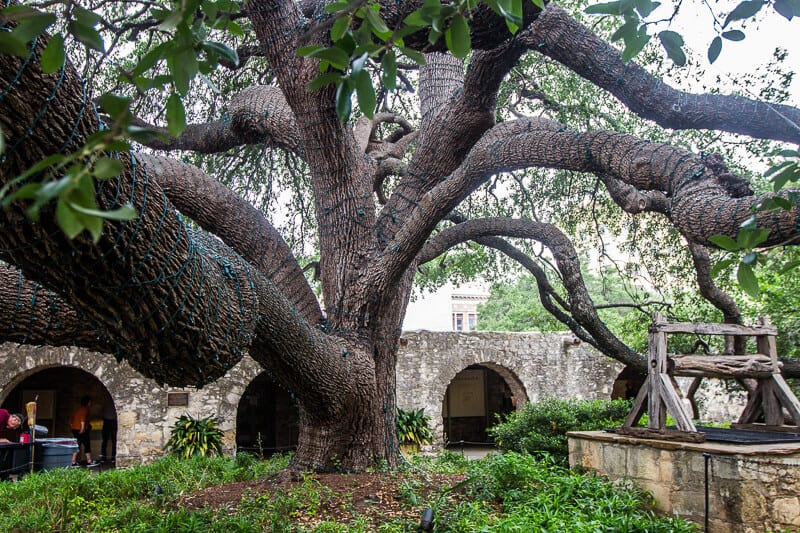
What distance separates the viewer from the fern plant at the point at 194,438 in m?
9.67

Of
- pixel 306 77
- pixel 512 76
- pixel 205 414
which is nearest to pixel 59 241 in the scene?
pixel 306 77

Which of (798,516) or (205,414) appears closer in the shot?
(798,516)

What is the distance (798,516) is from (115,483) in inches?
214

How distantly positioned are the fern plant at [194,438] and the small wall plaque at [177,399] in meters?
0.24

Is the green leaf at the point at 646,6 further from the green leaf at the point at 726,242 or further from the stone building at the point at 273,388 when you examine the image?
the stone building at the point at 273,388

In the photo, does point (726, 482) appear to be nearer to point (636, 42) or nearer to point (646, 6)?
point (636, 42)

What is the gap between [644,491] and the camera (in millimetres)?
4789

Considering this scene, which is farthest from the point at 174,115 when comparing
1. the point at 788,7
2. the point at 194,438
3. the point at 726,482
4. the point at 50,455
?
the point at 194,438

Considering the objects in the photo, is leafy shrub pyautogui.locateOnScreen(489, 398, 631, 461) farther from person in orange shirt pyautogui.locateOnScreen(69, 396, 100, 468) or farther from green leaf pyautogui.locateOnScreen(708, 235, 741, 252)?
person in orange shirt pyautogui.locateOnScreen(69, 396, 100, 468)

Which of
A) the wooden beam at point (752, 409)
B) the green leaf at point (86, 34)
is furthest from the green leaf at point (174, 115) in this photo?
the wooden beam at point (752, 409)

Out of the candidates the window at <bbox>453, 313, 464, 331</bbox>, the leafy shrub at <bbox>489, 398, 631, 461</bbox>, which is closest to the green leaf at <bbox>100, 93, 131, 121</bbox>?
the leafy shrub at <bbox>489, 398, 631, 461</bbox>

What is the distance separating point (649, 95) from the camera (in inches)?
152

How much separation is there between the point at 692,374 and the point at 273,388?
35.2 feet

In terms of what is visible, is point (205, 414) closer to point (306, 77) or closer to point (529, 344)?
point (529, 344)
